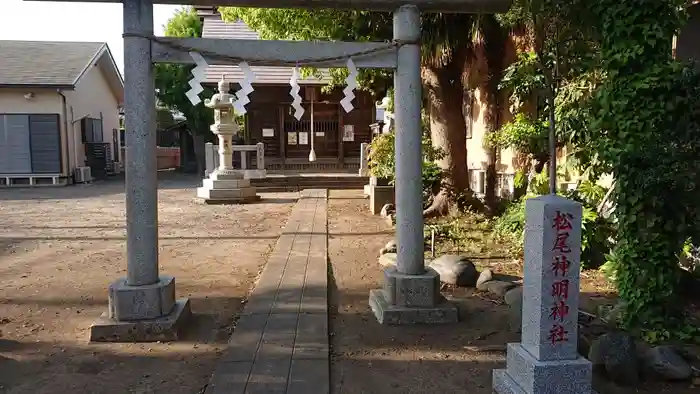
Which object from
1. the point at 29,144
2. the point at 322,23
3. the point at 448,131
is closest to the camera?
the point at 322,23

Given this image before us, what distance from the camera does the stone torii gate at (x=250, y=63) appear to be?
199 inches

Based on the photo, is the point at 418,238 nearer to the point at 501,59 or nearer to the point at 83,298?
the point at 83,298

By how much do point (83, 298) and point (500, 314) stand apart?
15.7 feet

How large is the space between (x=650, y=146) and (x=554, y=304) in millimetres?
2090

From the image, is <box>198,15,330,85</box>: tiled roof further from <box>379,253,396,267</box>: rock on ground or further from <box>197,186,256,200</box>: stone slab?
<box>379,253,396,267</box>: rock on ground

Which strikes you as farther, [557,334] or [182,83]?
[182,83]

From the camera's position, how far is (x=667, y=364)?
167 inches

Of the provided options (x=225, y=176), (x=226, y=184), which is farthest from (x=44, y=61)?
(x=226, y=184)

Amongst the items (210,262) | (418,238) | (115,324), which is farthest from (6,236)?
(418,238)

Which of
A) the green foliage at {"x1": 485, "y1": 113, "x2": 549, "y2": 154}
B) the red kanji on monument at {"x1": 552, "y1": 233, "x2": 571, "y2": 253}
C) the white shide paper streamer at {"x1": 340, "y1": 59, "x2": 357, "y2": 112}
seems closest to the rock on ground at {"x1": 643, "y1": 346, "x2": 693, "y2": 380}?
the red kanji on monument at {"x1": 552, "y1": 233, "x2": 571, "y2": 253}

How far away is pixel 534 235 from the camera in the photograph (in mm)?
3680

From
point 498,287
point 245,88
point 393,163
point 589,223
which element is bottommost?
point 498,287

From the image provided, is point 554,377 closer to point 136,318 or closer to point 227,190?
point 136,318

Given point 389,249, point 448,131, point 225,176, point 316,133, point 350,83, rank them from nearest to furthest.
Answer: point 350,83 < point 389,249 < point 448,131 < point 225,176 < point 316,133
